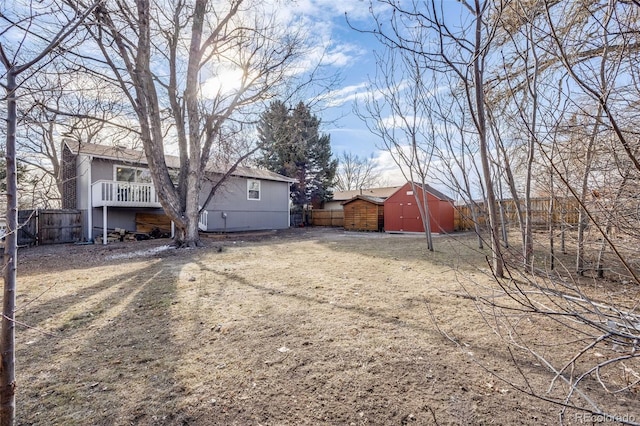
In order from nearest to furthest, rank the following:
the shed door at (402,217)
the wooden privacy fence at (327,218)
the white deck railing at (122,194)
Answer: the white deck railing at (122,194) → the shed door at (402,217) → the wooden privacy fence at (327,218)

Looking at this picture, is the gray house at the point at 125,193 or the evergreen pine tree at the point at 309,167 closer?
the gray house at the point at 125,193

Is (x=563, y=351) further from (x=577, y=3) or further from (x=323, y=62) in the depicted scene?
(x=323, y=62)

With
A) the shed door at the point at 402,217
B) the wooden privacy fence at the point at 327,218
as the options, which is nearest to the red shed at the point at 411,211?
the shed door at the point at 402,217

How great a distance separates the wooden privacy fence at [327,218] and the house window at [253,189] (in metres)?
6.33

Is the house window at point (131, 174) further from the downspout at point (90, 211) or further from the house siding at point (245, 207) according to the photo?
the house siding at point (245, 207)

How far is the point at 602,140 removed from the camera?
257 centimetres

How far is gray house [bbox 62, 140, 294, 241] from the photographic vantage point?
11.2m

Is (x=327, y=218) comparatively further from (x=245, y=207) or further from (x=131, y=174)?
(x=131, y=174)

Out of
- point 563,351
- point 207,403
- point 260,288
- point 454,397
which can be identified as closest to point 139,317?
point 260,288

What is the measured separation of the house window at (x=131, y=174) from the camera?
12.4m

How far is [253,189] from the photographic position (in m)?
17.0

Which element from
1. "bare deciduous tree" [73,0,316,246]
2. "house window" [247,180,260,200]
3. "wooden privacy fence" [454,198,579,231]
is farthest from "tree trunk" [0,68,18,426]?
"house window" [247,180,260,200]

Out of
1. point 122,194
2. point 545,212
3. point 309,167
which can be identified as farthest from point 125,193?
point 309,167

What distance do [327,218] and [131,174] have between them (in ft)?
41.7
